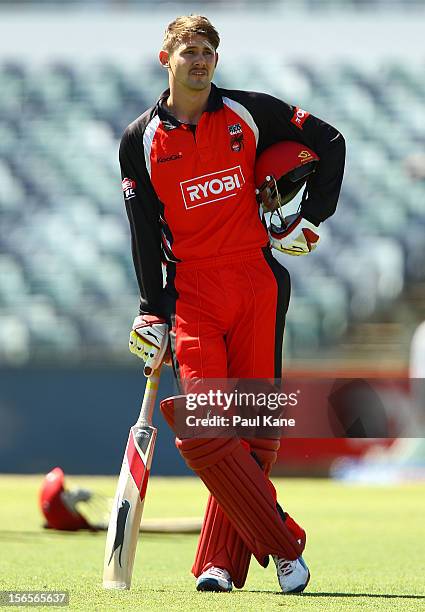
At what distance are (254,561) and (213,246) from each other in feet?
6.41

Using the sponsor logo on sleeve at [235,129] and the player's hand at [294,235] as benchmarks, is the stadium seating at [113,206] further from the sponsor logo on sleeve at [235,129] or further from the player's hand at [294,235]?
the sponsor logo on sleeve at [235,129]

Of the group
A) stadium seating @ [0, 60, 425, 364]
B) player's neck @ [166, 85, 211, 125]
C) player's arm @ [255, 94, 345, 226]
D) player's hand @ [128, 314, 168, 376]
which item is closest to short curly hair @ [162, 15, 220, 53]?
player's neck @ [166, 85, 211, 125]

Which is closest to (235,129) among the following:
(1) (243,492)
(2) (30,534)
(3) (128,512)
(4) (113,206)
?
(1) (243,492)

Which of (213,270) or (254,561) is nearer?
(213,270)

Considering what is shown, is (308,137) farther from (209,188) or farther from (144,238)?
(144,238)

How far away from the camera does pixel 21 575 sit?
4258mm

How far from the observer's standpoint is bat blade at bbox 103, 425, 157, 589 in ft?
12.5

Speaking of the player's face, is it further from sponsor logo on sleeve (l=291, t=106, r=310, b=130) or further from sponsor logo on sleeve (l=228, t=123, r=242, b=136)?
sponsor logo on sleeve (l=291, t=106, r=310, b=130)

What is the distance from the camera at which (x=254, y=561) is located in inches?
210

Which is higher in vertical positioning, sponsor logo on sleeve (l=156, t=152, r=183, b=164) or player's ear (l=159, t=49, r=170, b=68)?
player's ear (l=159, t=49, r=170, b=68)

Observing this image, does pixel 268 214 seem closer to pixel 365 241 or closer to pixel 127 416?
pixel 127 416

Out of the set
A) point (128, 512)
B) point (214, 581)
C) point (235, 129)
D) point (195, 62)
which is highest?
point (195, 62)

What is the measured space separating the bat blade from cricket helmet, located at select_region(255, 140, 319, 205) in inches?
36.1

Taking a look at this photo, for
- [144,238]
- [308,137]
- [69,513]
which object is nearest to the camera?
[144,238]
